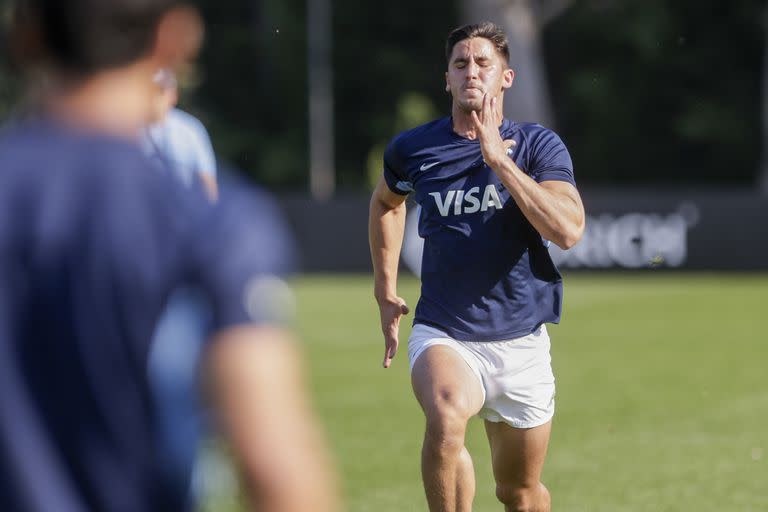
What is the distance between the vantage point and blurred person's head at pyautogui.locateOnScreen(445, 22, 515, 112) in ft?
19.5

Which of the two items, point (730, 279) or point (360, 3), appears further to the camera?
point (360, 3)

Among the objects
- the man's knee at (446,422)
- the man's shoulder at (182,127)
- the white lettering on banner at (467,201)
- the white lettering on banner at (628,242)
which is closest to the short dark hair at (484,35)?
the white lettering on banner at (467,201)

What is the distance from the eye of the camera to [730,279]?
78.9 feet

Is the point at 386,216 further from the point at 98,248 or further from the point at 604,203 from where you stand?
the point at 604,203

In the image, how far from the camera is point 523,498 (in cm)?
599

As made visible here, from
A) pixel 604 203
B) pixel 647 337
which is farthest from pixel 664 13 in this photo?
pixel 647 337

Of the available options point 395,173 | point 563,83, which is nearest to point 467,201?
point 395,173

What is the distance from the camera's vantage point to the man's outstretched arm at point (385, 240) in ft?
20.5

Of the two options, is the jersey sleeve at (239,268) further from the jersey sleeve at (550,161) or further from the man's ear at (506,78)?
the man's ear at (506,78)

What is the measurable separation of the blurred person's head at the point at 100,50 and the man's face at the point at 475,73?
383 cm

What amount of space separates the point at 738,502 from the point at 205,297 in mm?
6010

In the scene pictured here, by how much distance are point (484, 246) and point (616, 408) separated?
5.46 metres

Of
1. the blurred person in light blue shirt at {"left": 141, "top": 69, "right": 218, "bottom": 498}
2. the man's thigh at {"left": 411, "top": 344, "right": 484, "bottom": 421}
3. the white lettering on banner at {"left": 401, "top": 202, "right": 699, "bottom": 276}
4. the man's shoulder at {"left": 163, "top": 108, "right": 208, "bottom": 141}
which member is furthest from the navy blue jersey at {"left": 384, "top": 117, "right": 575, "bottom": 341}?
the white lettering on banner at {"left": 401, "top": 202, "right": 699, "bottom": 276}

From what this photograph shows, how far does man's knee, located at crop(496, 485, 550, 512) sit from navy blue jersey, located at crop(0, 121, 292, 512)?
3.98 metres
